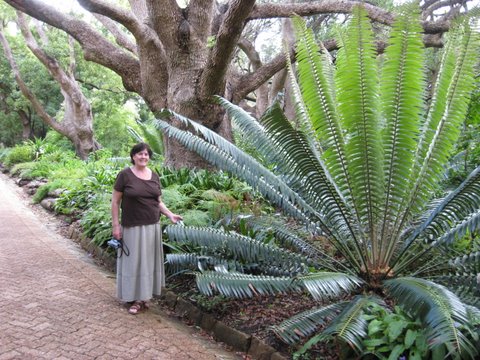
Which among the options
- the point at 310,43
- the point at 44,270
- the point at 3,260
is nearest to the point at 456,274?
the point at 310,43

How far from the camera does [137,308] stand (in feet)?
13.3

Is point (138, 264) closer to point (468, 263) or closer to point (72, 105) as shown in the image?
point (468, 263)

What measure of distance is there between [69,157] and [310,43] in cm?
1454

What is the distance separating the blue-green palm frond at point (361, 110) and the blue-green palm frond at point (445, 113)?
37 centimetres

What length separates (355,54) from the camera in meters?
3.29

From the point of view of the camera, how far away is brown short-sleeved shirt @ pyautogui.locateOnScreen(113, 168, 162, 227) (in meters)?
3.89

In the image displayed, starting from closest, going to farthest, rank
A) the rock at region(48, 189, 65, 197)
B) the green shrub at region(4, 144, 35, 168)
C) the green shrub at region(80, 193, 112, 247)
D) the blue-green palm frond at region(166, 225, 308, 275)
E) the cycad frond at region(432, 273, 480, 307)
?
the cycad frond at region(432, 273, 480, 307) < the blue-green palm frond at region(166, 225, 308, 275) < the green shrub at region(80, 193, 112, 247) < the rock at region(48, 189, 65, 197) < the green shrub at region(4, 144, 35, 168)

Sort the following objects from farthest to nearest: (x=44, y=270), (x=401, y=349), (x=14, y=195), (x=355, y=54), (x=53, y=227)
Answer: (x=14, y=195), (x=53, y=227), (x=44, y=270), (x=355, y=54), (x=401, y=349)

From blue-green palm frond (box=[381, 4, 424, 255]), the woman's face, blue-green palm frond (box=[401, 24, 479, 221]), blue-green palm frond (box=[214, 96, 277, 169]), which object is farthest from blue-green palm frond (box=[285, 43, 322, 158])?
the woman's face

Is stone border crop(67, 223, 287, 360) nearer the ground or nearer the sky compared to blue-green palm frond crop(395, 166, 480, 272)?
nearer the ground

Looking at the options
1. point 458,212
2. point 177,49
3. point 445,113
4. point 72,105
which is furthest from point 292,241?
point 72,105

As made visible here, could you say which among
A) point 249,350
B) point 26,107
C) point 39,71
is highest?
point 39,71

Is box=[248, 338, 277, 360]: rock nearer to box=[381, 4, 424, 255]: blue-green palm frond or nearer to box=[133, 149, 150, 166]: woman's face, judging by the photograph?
box=[381, 4, 424, 255]: blue-green palm frond

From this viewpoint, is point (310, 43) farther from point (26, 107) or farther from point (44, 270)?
point (26, 107)
